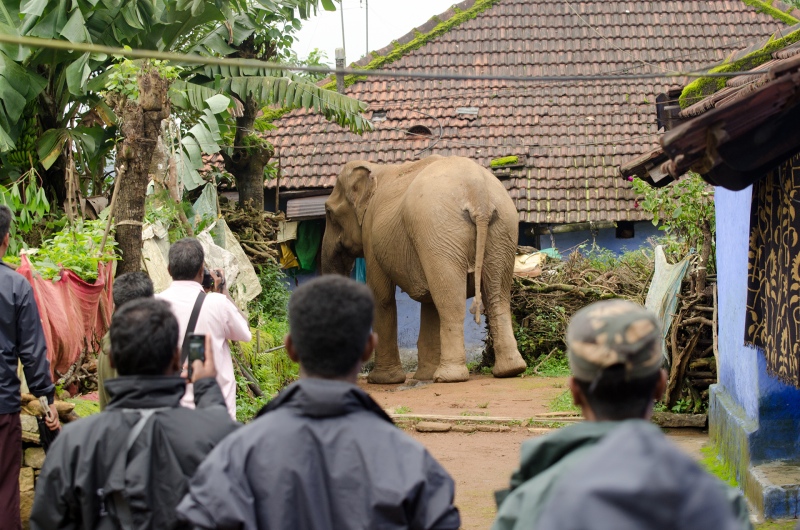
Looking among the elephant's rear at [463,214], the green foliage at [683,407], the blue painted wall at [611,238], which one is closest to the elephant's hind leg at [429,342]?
the elephant's rear at [463,214]

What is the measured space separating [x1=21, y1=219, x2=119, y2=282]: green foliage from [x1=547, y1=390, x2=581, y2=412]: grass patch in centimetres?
494

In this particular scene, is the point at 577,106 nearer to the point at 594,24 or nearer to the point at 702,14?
the point at 594,24

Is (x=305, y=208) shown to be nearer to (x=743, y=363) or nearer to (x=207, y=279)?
(x=743, y=363)

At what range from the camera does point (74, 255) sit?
726 cm

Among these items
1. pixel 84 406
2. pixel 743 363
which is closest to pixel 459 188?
pixel 743 363

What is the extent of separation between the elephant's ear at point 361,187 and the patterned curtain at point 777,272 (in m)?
8.80

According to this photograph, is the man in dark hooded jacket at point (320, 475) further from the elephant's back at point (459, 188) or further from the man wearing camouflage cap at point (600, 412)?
the elephant's back at point (459, 188)

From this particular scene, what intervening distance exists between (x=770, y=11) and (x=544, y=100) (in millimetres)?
5247

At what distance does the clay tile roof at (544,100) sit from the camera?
18.3 meters

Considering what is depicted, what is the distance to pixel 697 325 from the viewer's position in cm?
962

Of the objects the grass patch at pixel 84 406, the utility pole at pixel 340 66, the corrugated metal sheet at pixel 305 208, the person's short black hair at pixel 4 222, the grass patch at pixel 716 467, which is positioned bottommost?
the grass patch at pixel 716 467

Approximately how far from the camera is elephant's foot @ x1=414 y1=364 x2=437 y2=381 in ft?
46.4

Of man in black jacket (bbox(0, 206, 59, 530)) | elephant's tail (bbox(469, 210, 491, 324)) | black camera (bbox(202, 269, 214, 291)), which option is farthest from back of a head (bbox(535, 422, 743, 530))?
elephant's tail (bbox(469, 210, 491, 324))

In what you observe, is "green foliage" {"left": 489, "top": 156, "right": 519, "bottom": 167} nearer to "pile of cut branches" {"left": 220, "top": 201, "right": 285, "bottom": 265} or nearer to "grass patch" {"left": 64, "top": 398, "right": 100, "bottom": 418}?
"pile of cut branches" {"left": 220, "top": 201, "right": 285, "bottom": 265}
